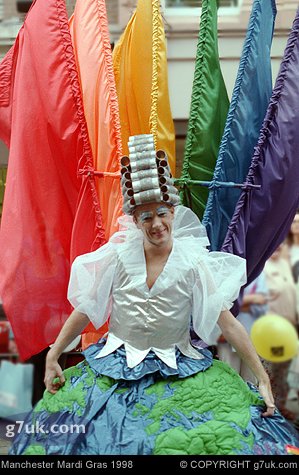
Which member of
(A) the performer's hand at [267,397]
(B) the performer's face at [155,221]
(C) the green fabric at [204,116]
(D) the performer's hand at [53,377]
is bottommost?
(A) the performer's hand at [267,397]

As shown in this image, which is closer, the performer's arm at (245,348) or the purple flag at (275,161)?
the performer's arm at (245,348)

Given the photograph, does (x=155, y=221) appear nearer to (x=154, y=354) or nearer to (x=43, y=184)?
(x=154, y=354)

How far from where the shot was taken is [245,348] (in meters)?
2.88

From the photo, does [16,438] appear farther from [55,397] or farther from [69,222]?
[69,222]

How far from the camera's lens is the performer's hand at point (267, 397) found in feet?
9.19

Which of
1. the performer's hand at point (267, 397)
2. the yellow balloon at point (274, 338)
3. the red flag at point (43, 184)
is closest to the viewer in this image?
the performer's hand at point (267, 397)

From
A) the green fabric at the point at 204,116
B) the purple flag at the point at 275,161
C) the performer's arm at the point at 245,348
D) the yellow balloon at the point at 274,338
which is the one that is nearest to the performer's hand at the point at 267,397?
the performer's arm at the point at 245,348

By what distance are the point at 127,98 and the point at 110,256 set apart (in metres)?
0.97

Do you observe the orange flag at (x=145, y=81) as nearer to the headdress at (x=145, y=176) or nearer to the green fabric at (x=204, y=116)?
the green fabric at (x=204, y=116)

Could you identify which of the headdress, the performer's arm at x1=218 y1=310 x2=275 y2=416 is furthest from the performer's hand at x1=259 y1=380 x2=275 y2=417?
the headdress

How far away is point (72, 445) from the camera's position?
263cm

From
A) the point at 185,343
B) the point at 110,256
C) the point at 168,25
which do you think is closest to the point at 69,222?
the point at 110,256

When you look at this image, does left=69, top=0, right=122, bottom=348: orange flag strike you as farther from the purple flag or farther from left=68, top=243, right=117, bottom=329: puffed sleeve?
the purple flag

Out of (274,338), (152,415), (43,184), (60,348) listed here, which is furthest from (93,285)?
(274,338)
